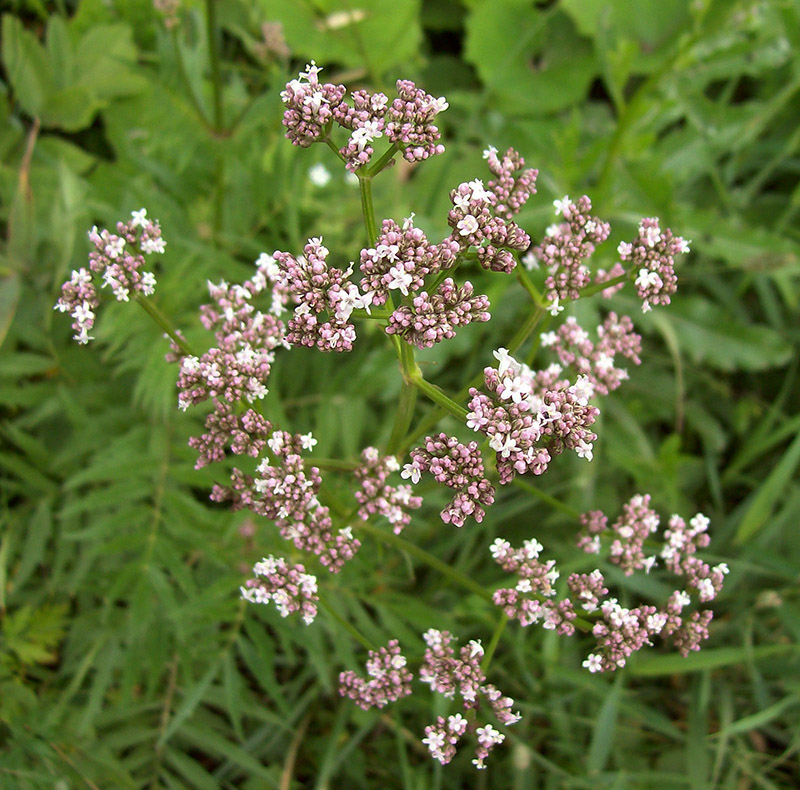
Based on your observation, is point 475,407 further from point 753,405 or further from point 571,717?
point 753,405

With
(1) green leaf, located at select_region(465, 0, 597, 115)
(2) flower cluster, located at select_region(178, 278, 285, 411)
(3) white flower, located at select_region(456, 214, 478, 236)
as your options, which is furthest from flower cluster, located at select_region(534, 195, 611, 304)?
(1) green leaf, located at select_region(465, 0, 597, 115)

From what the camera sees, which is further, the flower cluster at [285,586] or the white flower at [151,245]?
the white flower at [151,245]

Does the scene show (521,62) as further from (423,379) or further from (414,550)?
(414,550)

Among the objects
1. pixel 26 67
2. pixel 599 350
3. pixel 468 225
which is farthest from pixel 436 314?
pixel 26 67

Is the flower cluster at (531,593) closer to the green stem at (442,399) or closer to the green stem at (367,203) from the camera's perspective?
the green stem at (442,399)

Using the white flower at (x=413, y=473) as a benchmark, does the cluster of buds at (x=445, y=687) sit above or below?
below

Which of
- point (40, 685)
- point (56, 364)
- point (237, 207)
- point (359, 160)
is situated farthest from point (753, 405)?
point (40, 685)

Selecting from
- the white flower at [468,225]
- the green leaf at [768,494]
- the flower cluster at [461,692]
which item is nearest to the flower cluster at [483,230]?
the white flower at [468,225]
